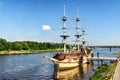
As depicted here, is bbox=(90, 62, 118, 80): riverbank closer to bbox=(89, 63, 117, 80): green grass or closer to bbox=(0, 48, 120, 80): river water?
bbox=(89, 63, 117, 80): green grass

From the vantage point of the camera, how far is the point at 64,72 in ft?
252

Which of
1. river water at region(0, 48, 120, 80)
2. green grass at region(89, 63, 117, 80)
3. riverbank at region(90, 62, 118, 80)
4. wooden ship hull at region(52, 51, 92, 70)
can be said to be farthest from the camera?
wooden ship hull at region(52, 51, 92, 70)

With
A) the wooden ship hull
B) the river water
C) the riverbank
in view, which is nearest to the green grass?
the riverbank

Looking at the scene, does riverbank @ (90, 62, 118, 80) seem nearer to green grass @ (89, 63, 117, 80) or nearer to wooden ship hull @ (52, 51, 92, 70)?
green grass @ (89, 63, 117, 80)

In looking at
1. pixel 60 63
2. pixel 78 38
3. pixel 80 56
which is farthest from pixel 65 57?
pixel 78 38

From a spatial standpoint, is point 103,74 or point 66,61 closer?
point 103,74

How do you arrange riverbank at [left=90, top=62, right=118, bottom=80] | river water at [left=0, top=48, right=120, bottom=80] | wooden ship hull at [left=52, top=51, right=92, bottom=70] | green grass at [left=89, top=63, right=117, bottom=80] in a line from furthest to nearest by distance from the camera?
1. wooden ship hull at [left=52, top=51, right=92, bottom=70]
2. river water at [left=0, top=48, right=120, bottom=80]
3. green grass at [left=89, top=63, right=117, bottom=80]
4. riverbank at [left=90, top=62, right=118, bottom=80]

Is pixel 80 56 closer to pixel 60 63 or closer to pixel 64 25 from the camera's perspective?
pixel 64 25

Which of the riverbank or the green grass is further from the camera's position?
the green grass

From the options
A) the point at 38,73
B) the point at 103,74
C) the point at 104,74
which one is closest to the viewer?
the point at 104,74

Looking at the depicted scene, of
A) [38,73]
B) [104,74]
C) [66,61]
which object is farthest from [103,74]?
[66,61]

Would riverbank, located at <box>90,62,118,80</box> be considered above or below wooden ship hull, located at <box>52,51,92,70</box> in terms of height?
below

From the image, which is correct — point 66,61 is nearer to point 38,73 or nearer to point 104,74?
point 38,73

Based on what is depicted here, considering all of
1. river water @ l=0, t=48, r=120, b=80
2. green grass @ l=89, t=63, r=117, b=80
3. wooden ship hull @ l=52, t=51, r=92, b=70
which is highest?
wooden ship hull @ l=52, t=51, r=92, b=70
